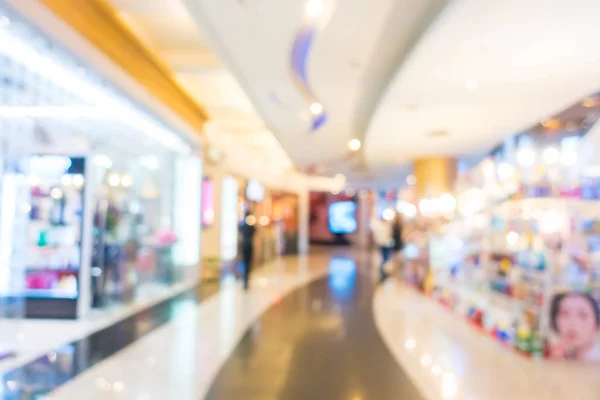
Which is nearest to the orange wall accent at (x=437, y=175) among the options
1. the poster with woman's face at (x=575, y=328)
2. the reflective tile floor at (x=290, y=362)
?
the reflective tile floor at (x=290, y=362)

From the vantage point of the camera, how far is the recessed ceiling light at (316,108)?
6.82 m

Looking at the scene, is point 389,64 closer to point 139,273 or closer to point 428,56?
point 428,56

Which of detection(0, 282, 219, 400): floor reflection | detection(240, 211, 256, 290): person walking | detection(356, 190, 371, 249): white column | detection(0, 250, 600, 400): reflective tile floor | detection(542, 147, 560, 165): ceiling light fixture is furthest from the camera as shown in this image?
detection(356, 190, 371, 249): white column

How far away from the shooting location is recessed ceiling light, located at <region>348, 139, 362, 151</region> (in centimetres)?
931

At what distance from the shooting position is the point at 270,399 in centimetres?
325

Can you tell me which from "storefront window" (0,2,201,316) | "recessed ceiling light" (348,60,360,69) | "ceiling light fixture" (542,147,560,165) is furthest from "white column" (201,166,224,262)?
"ceiling light fixture" (542,147,560,165)

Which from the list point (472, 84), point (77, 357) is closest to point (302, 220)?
point (472, 84)

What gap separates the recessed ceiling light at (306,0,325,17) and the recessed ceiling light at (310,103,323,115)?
110 inches

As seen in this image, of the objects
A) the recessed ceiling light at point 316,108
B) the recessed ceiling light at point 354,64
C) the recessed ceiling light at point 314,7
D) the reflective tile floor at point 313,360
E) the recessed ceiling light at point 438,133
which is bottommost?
the reflective tile floor at point 313,360

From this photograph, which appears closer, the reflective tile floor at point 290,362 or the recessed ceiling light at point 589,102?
the reflective tile floor at point 290,362

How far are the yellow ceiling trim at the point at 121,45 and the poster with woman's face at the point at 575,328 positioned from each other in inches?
208

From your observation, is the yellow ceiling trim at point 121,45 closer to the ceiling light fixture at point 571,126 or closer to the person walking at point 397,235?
the person walking at point 397,235

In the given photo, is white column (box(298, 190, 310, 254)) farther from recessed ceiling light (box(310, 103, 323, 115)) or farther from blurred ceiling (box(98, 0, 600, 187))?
recessed ceiling light (box(310, 103, 323, 115))

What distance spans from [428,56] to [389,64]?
1064 mm
